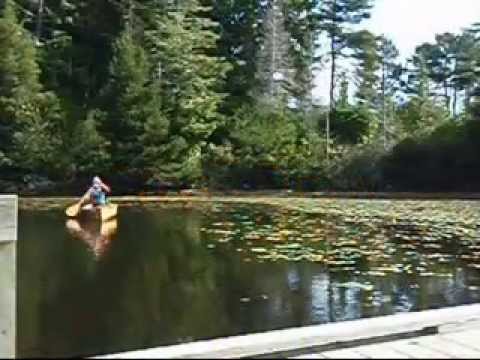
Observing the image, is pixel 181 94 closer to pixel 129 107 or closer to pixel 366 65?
pixel 129 107

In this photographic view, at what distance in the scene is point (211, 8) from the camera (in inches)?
1109

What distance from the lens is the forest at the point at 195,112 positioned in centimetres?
2306

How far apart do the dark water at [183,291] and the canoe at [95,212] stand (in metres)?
2.87

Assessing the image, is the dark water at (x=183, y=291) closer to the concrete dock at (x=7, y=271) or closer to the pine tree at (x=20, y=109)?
the concrete dock at (x=7, y=271)

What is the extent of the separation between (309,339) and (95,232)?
342 inches

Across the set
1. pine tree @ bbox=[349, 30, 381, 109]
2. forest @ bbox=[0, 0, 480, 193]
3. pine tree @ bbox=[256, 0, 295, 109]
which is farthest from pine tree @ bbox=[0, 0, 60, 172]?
pine tree @ bbox=[349, 30, 381, 109]

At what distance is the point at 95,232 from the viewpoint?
1132cm

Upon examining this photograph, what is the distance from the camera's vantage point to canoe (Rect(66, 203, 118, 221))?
517 inches

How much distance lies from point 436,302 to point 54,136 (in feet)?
62.1

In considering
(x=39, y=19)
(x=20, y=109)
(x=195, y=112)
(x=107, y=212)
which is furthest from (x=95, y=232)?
(x=39, y=19)

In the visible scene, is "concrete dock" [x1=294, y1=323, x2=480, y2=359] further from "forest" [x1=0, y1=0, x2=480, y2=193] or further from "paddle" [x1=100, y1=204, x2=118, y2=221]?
"forest" [x1=0, y1=0, x2=480, y2=193]

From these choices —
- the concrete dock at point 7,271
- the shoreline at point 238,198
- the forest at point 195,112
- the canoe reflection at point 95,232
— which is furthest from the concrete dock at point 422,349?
the forest at point 195,112

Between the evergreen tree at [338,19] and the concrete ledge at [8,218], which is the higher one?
the evergreen tree at [338,19]

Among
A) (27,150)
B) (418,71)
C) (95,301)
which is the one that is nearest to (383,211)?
(95,301)
